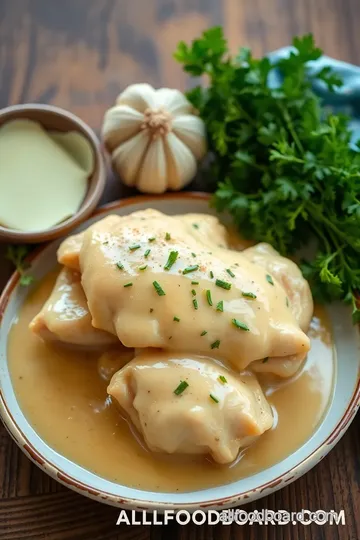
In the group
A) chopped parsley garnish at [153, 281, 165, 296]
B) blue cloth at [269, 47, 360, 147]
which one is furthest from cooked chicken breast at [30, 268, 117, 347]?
blue cloth at [269, 47, 360, 147]

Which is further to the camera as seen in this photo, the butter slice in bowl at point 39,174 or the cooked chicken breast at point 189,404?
the butter slice in bowl at point 39,174

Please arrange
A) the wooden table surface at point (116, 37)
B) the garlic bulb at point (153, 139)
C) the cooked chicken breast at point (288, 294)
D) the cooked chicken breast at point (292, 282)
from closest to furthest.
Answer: the cooked chicken breast at point (288, 294), the cooked chicken breast at point (292, 282), the garlic bulb at point (153, 139), the wooden table surface at point (116, 37)

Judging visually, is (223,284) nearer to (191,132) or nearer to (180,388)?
(180,388)

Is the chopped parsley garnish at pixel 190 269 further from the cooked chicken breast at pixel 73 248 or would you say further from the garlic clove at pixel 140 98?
the garlic clove at pixel 140 98

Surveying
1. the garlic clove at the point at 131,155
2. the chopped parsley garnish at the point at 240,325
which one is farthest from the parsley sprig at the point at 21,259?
the chopped parsley garnish at the point at 240,325

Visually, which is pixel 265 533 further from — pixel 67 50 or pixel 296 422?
pixel 67 50

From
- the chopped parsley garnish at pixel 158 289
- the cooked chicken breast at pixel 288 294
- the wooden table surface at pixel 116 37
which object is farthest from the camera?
the wooden table surface at pixel 116 37

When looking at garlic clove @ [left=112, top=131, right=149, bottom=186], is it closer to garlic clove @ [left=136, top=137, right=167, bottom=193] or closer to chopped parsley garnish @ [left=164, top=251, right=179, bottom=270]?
garlic clove @ [left=136, top=137, right=167, bottom=193]
